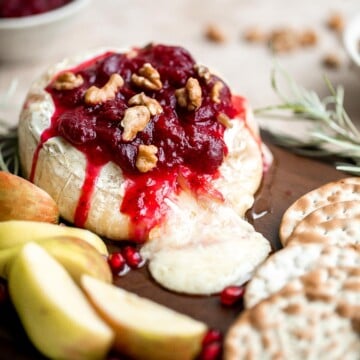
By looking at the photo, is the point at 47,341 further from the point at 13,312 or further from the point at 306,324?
the point at 306,324

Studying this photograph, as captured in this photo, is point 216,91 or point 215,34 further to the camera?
point 215,34

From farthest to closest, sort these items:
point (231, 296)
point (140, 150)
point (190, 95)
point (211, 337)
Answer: point (190, 95), point (140, 150), point (231, 296), point (211, 337)

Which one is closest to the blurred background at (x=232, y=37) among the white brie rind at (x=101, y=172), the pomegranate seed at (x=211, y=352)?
the white brie rind at (x=101, y=172)

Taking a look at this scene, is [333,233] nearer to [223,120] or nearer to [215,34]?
[223,120]

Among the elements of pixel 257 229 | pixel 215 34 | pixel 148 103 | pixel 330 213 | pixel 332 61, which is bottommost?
pixel 332 61

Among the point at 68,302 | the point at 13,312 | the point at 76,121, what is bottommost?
the point at 13,312

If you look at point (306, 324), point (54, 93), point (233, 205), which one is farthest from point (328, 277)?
point (54, 93)

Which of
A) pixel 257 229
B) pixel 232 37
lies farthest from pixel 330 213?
pixel 232 37

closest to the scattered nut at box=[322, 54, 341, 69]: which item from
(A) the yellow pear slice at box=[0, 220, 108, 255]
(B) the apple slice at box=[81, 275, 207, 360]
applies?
(A) the yellow pear slice at box=[0, 220, 108, 255]
